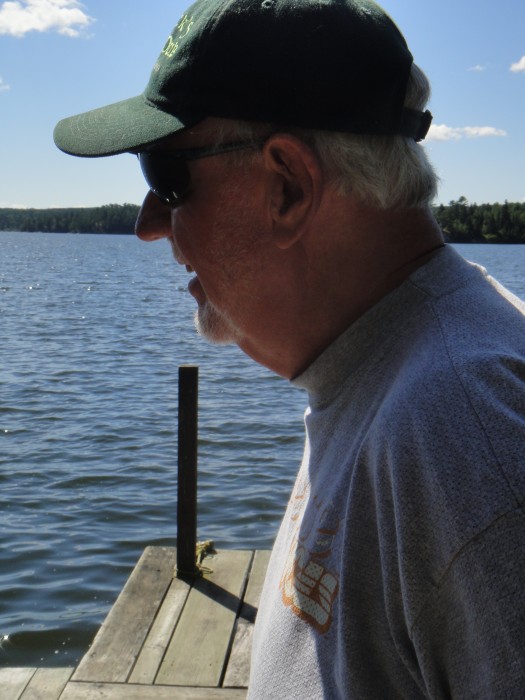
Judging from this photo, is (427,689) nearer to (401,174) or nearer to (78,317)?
(401,174)

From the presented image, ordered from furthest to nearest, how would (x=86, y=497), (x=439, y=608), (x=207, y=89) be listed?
(x=86, y=497) < (x=207, y=89) < (x=439, y=608)

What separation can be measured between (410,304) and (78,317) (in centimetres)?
2764

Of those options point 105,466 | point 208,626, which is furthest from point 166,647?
point 105,466

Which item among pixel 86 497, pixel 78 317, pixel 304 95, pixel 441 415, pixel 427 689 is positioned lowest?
pixel 78 317

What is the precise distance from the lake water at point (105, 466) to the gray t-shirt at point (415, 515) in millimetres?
5861

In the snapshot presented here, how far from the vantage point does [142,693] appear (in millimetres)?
4465

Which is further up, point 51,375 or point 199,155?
point 199,155

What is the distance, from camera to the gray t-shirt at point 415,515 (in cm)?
103

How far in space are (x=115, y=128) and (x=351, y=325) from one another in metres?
0.62

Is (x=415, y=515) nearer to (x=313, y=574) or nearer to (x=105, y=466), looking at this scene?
(x=313, y=574)

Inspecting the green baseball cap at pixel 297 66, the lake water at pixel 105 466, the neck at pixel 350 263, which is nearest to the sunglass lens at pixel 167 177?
the green baseball cap at pixel 297 66

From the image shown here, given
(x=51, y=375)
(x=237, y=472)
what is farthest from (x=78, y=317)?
(x=237, y=472)

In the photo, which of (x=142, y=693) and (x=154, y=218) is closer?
(x=154, y=218)

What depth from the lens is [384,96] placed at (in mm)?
1485
